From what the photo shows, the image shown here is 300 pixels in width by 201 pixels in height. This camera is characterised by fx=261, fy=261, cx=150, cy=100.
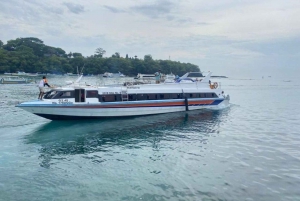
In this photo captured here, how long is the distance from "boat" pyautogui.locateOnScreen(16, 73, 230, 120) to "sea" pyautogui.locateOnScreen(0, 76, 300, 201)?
115 cm

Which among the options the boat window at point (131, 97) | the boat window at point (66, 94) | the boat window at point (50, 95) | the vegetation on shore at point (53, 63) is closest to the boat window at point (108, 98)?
the boat window at point (131, 97)

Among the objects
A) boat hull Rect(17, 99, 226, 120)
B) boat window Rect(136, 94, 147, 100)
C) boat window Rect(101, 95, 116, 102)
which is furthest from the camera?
boat window Rect(136, 94, 147, 100)

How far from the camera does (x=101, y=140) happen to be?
1738 centimetres

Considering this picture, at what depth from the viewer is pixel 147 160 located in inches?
530

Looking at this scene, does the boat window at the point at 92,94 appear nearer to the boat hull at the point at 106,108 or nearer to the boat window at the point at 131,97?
the boat hull at the point at 106,108

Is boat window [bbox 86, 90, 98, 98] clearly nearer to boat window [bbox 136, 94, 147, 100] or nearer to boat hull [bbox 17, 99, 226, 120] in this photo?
boat hull [bbox 17, 99, 226, 120]

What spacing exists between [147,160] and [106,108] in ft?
36.0

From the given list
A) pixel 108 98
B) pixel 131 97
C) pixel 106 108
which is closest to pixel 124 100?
pixel 131 97

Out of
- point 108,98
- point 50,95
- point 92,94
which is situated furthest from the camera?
point 108,98

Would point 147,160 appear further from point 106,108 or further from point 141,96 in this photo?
point 141,96

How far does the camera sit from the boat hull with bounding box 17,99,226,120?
2095cm

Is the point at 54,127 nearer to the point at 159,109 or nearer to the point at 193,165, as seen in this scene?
the point at 159,109

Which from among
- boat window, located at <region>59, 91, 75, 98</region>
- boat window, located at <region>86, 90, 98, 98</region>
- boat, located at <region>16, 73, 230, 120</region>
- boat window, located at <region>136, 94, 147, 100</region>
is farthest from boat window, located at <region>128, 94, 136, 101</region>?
boat window, located at <region>59, 91, 75, 98</region>

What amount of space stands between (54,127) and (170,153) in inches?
420
